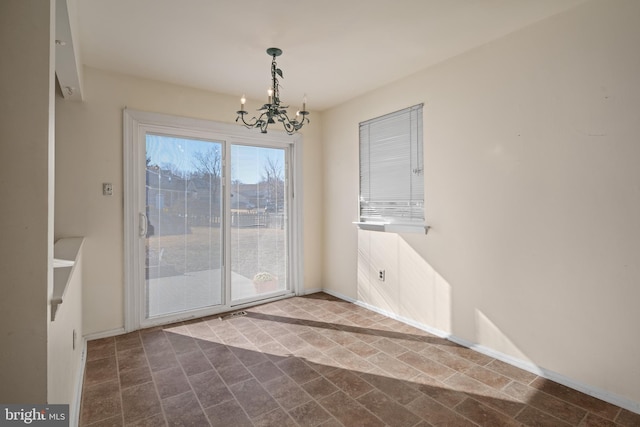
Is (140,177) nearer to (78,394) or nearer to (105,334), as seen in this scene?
(105,334)

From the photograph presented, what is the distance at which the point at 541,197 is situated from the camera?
97.8 inches

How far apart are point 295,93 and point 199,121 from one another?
3.87ft

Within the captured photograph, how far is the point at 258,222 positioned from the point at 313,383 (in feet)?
7.73

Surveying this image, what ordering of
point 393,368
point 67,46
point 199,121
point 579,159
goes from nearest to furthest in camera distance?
point 67,46
point 579,159
point 393,368
point 199,121

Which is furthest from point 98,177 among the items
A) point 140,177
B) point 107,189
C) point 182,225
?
point 182,225

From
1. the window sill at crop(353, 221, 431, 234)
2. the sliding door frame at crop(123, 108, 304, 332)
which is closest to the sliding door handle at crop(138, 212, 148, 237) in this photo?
the sliding door frame at crop(123, 108, 304, 332)

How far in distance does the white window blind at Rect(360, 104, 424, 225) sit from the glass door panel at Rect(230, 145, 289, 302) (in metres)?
1.18

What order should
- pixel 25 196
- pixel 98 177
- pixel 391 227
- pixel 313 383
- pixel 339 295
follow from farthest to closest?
pixel 339 295
pixel 391 227
pixel 98 177
pixel 313 383
pixel 25 196

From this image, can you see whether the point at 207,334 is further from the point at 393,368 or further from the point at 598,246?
the point at 598,246

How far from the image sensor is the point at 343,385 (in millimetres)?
2387

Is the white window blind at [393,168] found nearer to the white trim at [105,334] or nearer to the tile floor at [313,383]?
the tile floor at [313,383]

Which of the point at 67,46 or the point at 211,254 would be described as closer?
the point at 67,46

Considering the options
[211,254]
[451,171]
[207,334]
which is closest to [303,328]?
[207,334]

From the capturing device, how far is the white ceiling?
7.51 ft
